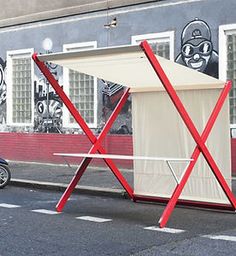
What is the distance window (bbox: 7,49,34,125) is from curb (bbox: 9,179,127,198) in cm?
450

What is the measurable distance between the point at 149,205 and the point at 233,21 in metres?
5.28

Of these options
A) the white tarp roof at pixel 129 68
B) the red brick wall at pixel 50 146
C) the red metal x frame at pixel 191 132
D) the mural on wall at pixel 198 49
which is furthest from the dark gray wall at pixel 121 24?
the red metal x frame at pixel 191 132

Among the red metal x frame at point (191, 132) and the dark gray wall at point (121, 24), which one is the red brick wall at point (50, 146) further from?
the red metal x frame at point (191, 132)

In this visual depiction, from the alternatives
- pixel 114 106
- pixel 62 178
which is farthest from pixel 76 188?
pixel 114 106

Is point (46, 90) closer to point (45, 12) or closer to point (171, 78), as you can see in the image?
point (45, 12)

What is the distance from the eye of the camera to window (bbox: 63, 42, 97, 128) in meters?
16.0

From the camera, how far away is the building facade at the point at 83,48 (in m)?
13.6

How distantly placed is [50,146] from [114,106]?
249 centimetres

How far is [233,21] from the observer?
13195 mm

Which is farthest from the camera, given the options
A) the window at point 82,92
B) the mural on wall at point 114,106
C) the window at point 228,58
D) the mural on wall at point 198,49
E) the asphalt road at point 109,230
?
the window at point 82,92

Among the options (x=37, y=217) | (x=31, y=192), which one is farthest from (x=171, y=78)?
(x=31, y=192)

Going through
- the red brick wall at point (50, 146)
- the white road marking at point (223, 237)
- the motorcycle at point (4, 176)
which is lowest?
the white road marking at point (223, 237)

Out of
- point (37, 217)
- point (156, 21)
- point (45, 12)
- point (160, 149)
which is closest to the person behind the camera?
point (37, 217)

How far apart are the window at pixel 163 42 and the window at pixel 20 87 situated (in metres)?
4.23
